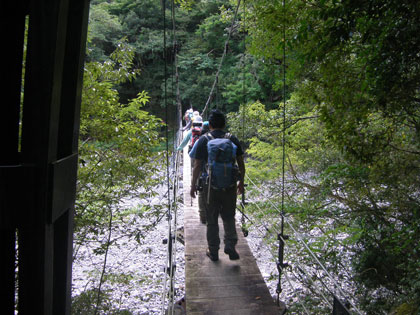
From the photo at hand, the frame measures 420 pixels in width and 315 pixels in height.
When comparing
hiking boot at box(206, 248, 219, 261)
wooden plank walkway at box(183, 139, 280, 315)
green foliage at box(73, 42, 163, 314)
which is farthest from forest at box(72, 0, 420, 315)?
hiking boot at box(206, 248, 219, 261)

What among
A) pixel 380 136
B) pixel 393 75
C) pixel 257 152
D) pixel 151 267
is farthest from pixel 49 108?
pixel 151 267

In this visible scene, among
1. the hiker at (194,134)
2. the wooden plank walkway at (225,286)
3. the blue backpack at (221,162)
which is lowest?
the wooden plank walkway at (225,286)

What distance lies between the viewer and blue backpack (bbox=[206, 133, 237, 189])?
163 centimetres

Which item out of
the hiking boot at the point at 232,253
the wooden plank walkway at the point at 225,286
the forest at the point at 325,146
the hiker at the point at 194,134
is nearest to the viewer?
the forest at the point at 325,146

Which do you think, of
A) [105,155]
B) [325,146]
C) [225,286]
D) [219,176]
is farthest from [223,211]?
[325,146]

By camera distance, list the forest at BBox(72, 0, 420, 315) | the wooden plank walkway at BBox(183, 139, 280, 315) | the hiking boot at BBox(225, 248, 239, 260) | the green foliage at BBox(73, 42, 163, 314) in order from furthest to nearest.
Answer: the green foliage at BBox(73, 42, 163, 314)
the hiking boot at BBox(225, 248, 239, 260)
the wooden plank walkway at BBox(183, 139, 280, 315)
the forest at BBox(72, 0, 420, 315)

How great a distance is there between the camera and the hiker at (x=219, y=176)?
1.64 meters

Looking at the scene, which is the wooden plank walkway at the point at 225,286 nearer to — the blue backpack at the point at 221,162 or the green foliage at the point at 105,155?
the blue backpack at the point at 221,162

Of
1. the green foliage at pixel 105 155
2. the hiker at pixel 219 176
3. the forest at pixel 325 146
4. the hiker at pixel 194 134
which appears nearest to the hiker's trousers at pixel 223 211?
the hiker at pixel 219 176

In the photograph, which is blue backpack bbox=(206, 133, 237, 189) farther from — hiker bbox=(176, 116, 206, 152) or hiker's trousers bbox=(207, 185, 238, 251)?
hiker bbox=(176, 116, 206, 152)

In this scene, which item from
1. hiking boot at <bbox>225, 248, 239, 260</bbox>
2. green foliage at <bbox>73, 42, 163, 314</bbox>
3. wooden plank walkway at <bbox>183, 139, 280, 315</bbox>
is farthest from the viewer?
green foliage at <bbox>73, 42, 163, 314</bbox>

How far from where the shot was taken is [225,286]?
1612 millimetres

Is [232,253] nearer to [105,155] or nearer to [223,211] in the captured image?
[223,211]

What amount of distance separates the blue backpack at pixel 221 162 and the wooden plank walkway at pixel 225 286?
18.9 inches
